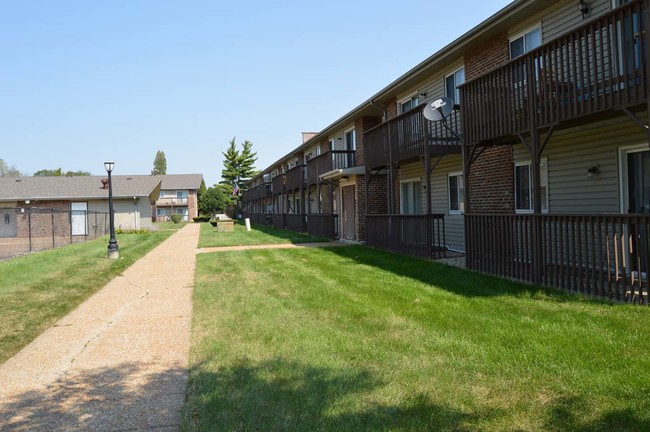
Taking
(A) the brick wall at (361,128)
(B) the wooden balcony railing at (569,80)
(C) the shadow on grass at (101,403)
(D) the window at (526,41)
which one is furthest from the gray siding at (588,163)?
(A) the brick wall at (361,128)

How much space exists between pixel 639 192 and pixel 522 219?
187cm

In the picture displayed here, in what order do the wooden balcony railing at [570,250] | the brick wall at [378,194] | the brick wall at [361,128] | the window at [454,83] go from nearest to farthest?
the wooden balcony railing at [570,250] → the window at [454,83] → the brick wall at [378,194] → the brick wall at [361,128]

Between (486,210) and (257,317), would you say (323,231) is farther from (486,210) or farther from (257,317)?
(257,317)

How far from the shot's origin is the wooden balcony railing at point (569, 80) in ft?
21.6

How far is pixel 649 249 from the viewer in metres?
6.18

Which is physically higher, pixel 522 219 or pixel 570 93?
pixel 570 93

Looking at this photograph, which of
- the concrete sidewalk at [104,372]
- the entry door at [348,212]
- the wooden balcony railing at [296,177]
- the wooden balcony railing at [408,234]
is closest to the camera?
the concrete sidewalk at [104,372]

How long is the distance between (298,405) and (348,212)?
58.7ft

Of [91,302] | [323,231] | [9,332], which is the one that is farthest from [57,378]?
[323,231]

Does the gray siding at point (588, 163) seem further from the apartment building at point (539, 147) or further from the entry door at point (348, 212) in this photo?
the entry door at point (348, 212)

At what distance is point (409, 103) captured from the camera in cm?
1659

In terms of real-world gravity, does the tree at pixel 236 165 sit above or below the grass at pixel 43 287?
above

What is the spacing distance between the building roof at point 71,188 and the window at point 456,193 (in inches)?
1082

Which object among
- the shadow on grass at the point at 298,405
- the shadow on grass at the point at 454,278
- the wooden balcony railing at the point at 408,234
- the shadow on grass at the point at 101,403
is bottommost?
the shadow on grass at the point at 101,403
